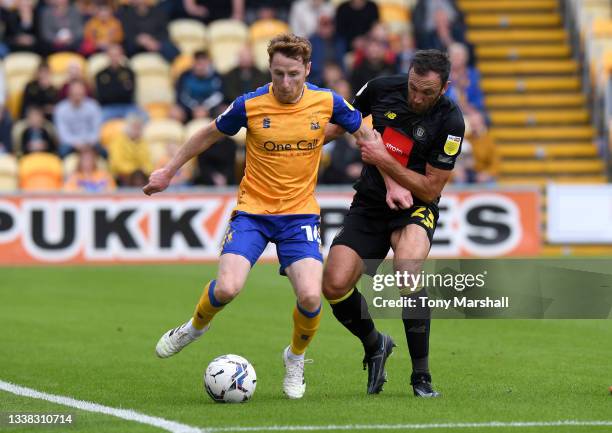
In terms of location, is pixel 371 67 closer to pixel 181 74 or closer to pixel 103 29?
pixel 181 74

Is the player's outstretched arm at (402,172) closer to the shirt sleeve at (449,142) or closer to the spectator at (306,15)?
the shirt sleeve at (449,142)

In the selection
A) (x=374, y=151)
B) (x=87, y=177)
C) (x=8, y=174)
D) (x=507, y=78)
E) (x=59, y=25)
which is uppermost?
(x=374, y=151)

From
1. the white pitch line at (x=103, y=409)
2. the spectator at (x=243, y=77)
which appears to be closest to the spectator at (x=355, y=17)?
the spectator at (x=243, y=77)

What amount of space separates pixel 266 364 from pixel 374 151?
2310mm

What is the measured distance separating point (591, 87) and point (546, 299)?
1341 cm

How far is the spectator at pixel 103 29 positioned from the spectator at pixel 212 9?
141cm

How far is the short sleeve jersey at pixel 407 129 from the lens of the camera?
866 centimetres

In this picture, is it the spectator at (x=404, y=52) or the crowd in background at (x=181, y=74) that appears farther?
the spectator at (x=404, y=52)

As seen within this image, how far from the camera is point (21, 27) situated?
22406 mm

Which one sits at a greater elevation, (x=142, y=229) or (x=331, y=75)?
(x=331, y=75)

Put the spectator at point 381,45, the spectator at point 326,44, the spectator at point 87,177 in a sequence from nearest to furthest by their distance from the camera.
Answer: the spectator at point 87,177
the spectator at point 381,45
the spectator at point 326,44

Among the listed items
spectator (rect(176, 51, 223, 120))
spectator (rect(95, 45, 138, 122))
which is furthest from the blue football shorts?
spectator (rect(95, 45, 138, 122))

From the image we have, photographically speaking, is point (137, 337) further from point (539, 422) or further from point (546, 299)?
point (539, 422)

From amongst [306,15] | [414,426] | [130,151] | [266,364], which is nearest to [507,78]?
[306,15]
